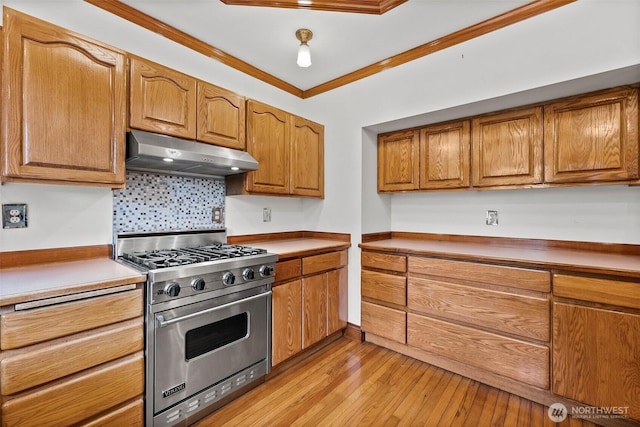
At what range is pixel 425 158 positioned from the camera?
8.95ft

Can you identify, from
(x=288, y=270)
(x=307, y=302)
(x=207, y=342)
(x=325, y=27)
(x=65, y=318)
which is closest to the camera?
(x=65, y=318)

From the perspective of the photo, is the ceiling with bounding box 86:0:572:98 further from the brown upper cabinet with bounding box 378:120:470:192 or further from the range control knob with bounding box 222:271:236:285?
the range control knob with bounding box 222:271:236:285

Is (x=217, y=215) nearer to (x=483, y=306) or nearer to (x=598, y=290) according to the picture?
(x=483, y=306)

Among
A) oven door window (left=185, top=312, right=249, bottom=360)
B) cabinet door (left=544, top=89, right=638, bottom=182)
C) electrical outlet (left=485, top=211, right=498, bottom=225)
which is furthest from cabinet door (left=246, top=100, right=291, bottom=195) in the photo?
cabinet door (left=544, top=89, right=638, bottom=182)

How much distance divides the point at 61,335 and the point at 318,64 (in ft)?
8.61

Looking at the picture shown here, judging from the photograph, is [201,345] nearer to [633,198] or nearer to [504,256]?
[504,256]

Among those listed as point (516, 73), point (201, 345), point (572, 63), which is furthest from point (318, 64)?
point (201, 345)

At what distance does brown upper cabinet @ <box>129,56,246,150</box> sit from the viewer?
5.88ft

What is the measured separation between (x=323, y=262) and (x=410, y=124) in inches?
58.9

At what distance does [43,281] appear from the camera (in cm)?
131

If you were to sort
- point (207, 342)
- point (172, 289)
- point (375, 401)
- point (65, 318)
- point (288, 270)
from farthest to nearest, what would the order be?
point (288, 270)
point (375, 401)
point (207, 342)
point (172, 289)
point (65, 318)

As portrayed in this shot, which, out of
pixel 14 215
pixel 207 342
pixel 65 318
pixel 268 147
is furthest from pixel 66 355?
pixel 268 147

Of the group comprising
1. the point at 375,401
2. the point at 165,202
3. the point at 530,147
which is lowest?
the point at 375,401

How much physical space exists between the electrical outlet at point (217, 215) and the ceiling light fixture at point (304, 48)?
135 centimetres
